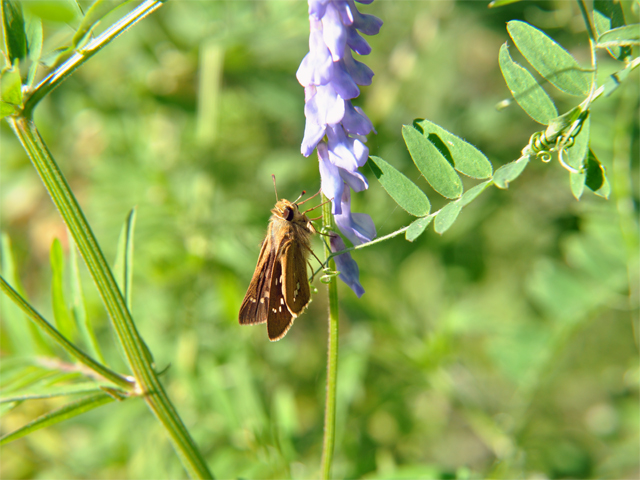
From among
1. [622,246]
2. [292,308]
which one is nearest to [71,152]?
[292,308]

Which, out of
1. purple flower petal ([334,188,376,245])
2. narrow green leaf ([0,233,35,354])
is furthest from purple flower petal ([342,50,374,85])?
narrow green leaf ([0,233,35,354])

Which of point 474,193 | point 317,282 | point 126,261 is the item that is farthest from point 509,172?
point 317,282

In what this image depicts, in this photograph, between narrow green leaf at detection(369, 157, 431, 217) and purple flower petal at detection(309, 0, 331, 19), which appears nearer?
purple flower petal at detection(309, 0, 331, 19)

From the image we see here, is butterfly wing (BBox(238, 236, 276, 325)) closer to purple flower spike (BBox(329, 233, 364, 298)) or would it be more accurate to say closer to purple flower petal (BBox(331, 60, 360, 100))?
purple flower spike (BBox(329, 233, 364, 298))

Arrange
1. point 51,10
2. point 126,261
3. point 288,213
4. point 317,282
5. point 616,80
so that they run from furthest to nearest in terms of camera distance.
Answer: point 317,282, point 288,213, point 126,261, point 616,80, point 51,10

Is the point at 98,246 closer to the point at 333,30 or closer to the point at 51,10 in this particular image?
the point at 51,10

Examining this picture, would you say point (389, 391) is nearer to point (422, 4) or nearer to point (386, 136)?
point (386, 136)
